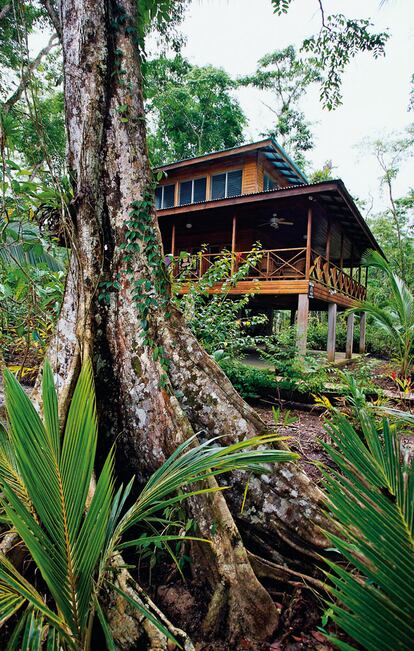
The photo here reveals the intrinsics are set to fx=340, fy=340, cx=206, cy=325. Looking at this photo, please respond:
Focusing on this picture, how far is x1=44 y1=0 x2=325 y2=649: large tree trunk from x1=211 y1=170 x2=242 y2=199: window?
11.5 metres

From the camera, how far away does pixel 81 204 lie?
7.14 ft

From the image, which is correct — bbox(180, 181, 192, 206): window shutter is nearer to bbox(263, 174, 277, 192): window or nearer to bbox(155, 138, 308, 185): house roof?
bbox(155, 138, 308, 185): house roof

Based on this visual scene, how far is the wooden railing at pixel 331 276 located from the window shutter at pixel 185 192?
5927mm

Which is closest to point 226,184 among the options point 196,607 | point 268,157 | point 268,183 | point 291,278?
point 268,183

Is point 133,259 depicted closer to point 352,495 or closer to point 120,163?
point 120,163

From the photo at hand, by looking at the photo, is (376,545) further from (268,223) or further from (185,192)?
(185,192)

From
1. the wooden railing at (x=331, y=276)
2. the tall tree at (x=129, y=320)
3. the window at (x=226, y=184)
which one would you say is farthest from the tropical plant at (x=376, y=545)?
the window at (x=226, y=184)

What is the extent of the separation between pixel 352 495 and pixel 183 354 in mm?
1439

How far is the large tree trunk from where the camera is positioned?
176cm

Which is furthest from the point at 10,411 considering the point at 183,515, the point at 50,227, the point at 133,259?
the point at 50,227

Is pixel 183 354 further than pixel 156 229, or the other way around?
pixel 156 229

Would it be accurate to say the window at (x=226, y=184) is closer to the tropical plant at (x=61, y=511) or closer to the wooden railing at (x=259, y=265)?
the wooden railing at (x=259, y=265)

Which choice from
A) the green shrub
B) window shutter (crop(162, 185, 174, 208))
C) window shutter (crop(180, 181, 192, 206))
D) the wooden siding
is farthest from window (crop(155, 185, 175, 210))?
the green shrub

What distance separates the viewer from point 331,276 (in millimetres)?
11594
